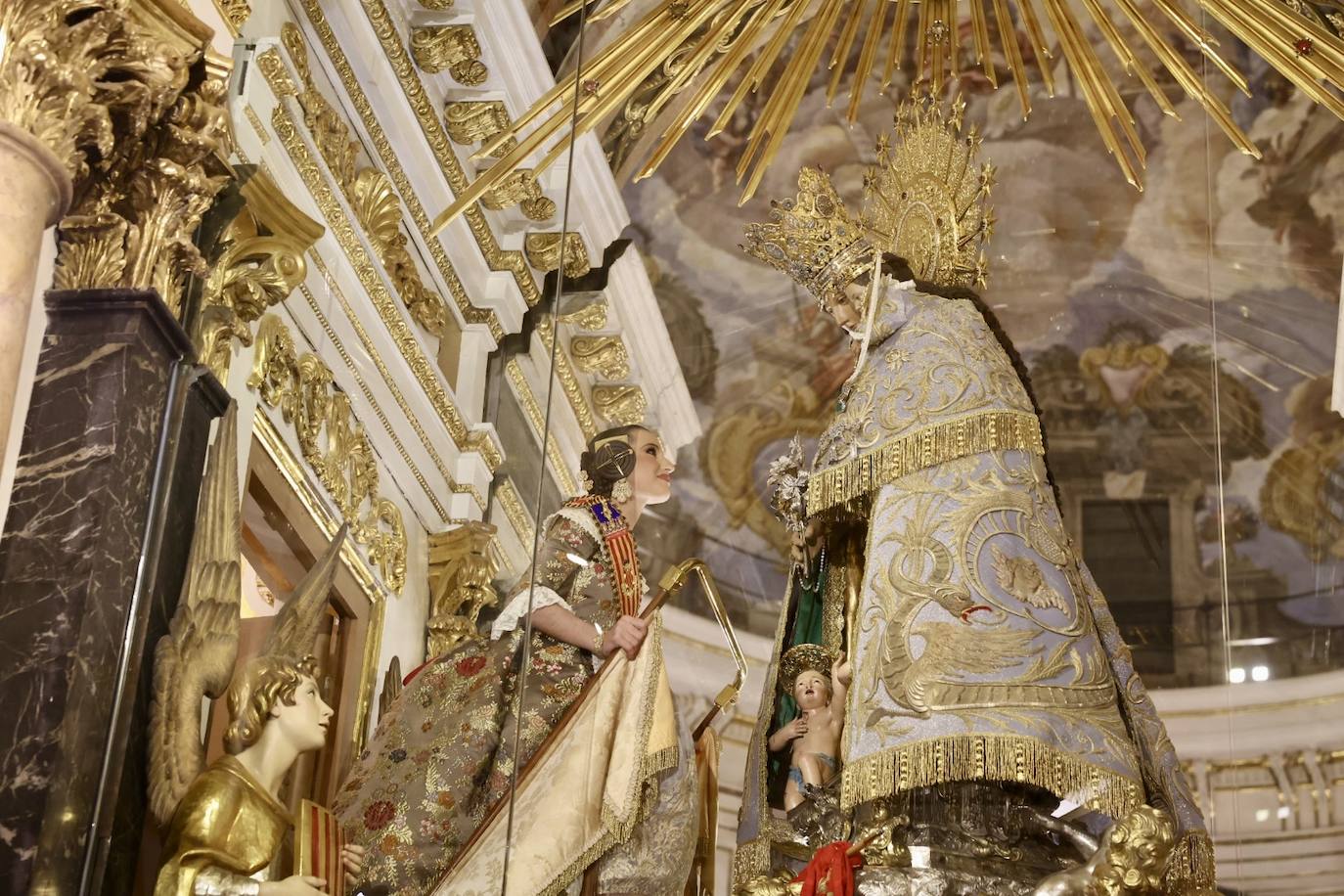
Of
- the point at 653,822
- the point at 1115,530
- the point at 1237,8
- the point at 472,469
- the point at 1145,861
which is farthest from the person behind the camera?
the point at 1115,530

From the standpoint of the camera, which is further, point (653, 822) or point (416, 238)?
point (416, 238)

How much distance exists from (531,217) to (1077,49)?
245 centimetres

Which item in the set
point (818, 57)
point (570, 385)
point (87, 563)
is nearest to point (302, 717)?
point (87, 563)

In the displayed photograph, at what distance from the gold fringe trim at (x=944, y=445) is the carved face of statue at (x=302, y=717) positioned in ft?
6.10

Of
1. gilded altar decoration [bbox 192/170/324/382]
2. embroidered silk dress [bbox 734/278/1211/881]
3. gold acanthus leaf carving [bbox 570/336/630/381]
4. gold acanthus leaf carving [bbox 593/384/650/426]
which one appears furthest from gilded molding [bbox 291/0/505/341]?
embroidered silk dress [bbox 734/278/1211/881]

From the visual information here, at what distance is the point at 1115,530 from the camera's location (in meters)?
12.8

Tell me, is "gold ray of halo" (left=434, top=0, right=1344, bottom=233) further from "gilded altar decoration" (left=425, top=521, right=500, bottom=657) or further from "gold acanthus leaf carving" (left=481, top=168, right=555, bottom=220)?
"gilded altar decoration" (left=425, top=521, right=500, bottom=657)

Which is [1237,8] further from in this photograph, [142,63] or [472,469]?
[142,63]

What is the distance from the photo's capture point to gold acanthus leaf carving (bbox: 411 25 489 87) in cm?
870

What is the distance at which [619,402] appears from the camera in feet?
35.6

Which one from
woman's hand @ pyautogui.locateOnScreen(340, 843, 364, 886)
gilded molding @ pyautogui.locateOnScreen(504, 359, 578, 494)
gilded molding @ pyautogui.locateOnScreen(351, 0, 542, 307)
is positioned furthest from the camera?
gilded molding @ pyautogui.locateOnScreen(504, 359, 578, 494)

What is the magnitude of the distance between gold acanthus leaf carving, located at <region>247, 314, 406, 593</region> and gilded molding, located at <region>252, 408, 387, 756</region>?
0.26 feet

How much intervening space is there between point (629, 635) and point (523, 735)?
45 centimetres

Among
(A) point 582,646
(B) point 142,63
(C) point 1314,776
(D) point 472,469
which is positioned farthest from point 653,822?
(C) point 1314,776
